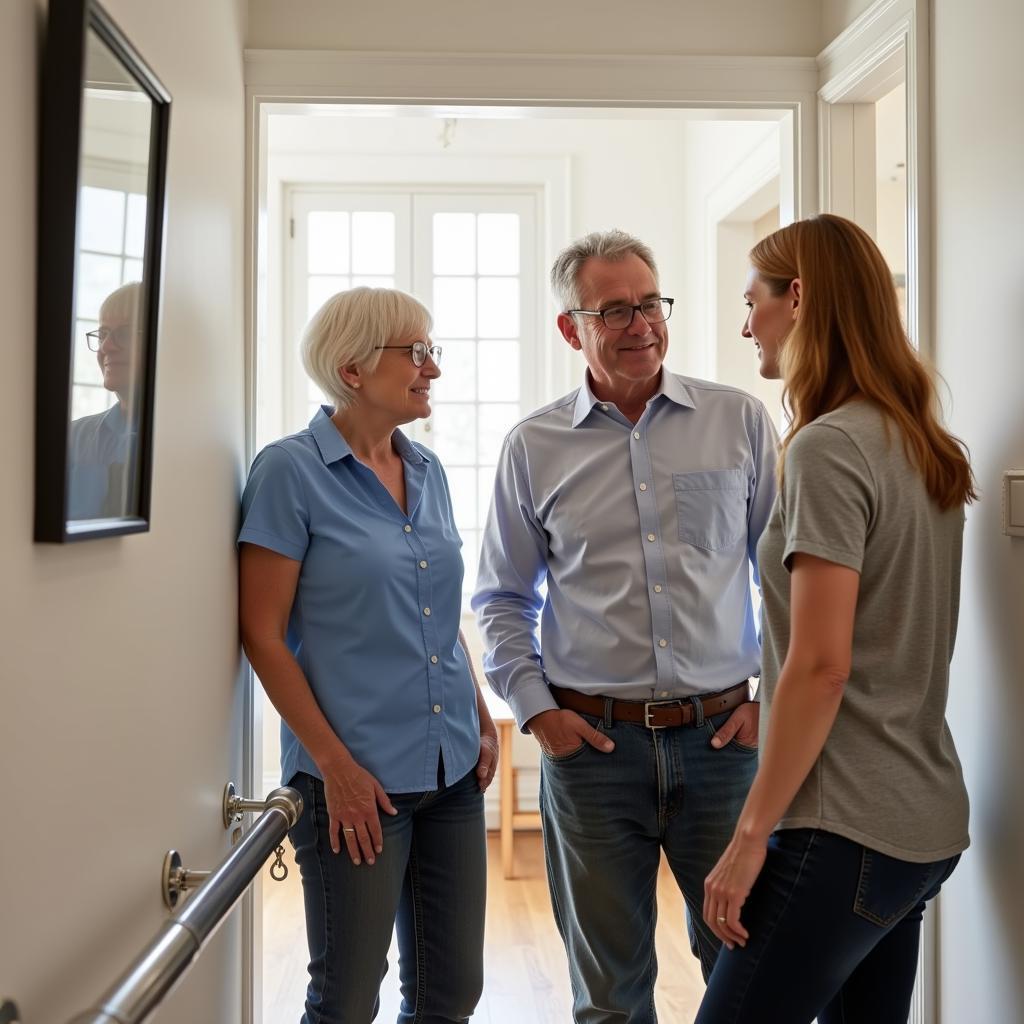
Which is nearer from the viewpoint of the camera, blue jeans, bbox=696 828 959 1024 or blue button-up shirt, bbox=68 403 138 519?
blue button-up shirt, bbox=68 403 138 519

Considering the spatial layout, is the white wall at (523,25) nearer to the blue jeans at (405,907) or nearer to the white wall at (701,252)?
the white wall at (701,252)

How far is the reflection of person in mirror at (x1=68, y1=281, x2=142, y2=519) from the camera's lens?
39.5 inches

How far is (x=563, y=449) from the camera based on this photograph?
76.8 inches

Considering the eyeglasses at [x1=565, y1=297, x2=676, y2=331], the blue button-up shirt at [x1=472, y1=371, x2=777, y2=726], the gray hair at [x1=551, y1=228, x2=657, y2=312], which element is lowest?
the blue button-up shirt at [x1=472, y1=371, x2=777, y2=726]

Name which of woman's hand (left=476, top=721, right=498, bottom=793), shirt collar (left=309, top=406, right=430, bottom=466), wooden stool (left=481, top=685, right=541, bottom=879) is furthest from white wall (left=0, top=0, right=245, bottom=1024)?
wooden stool (left=481, top=685, right=541, bottom=879)

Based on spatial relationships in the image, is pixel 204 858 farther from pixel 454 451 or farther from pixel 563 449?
pixel 454 451

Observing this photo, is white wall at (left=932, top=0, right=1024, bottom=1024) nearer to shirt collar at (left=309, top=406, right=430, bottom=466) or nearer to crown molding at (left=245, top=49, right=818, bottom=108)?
crown molding at (left=245, top=49, right=818, bottom=108)

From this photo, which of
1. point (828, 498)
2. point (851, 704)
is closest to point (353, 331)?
point (828, 498)

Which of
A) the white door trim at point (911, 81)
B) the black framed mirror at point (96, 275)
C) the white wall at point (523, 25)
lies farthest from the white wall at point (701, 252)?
the black framed mirror at point (96, 275)

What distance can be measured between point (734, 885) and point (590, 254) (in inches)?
44.9

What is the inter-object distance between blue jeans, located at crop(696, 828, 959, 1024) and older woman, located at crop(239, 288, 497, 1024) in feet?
1.99

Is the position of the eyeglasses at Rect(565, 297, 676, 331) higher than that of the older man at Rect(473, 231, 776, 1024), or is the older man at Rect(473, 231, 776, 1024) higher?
the eyeglasses at Rect(565, 297, 676, 331)

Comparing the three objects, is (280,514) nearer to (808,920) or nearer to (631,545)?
(631,545)

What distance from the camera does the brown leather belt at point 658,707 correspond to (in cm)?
176
